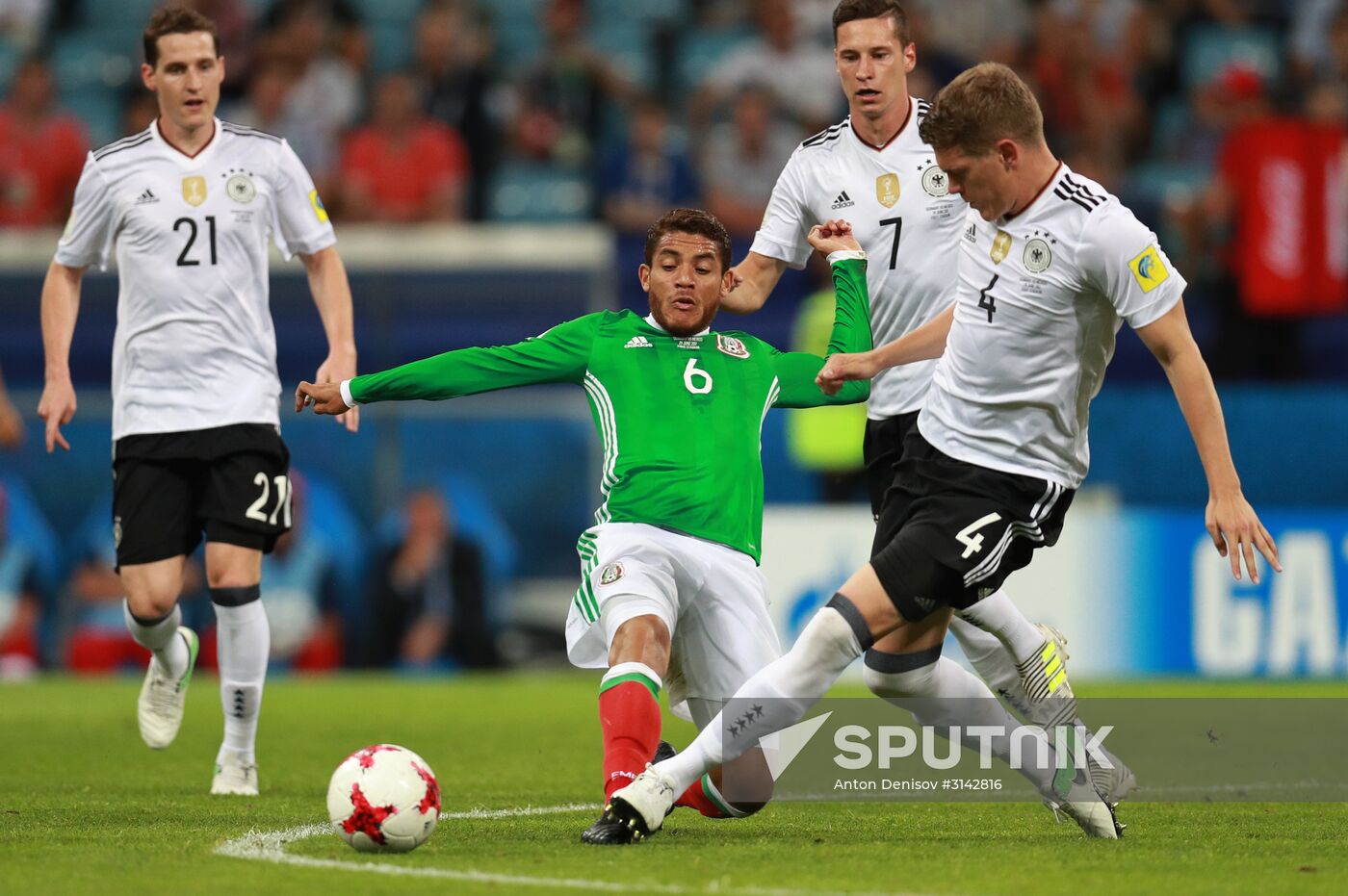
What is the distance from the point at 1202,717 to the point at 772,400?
192 inches

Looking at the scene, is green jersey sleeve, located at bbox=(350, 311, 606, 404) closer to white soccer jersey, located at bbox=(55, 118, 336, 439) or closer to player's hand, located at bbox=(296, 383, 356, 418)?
player's hand, located at bbox=(296, 383, 356, 418)

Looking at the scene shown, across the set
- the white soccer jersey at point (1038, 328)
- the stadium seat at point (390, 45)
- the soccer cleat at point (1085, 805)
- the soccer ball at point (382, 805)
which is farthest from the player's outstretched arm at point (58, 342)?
the stadium seat at point (390, 45)

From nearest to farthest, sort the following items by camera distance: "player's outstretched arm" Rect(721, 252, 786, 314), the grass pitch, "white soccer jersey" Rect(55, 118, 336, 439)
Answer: the grass pitch, "player's outstretched arm" Rect(721, 252, 786, 314), "white soccer jersey" Rect(55, 118, 336, 439)

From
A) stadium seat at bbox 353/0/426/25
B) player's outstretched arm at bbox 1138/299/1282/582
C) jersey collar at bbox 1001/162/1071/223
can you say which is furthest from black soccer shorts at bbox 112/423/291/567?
stadium seat at bbox 353/0/426/25

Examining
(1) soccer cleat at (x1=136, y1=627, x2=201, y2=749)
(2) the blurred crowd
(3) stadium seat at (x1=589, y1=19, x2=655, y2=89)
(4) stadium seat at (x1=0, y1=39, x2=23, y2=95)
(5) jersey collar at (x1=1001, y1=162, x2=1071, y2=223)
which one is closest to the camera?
(5) jersey collar at (x1=1001, y1=162, x2=1071, y2=223)

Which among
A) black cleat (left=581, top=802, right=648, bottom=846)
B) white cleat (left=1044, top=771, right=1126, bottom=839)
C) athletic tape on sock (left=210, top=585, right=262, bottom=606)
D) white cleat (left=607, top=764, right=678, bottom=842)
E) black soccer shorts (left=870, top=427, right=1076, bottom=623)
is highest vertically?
black soccer shorts (left=870, top=427, right=1076, bottom=623)

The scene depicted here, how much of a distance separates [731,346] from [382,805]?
198 centimetres

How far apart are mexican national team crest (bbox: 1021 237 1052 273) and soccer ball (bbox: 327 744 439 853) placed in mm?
2244

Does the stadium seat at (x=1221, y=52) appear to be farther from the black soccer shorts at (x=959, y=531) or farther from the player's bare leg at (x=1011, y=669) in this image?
the black soccer shorts at (x=959, y=531)

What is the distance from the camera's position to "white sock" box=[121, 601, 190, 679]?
771 centimetres

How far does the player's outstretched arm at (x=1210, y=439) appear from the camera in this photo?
17.2 feet

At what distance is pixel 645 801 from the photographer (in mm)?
5539

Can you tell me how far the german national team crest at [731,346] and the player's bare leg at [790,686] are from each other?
1.14 meters

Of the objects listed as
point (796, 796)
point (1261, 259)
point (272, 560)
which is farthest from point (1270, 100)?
point (796, 796)
